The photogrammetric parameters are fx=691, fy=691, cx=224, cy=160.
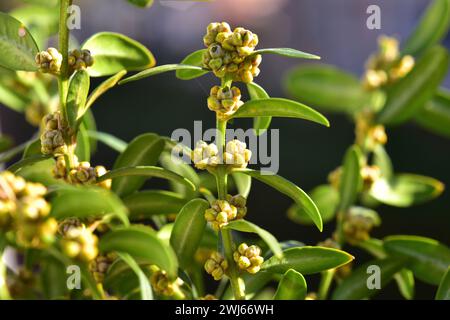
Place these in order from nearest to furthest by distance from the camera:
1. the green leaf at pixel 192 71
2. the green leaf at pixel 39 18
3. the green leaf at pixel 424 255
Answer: the green leaf at pixel 192 71
the green leaf at pixel 424 255
the green leaf at pixel 39 18

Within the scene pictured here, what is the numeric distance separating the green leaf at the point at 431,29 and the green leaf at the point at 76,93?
713 mm

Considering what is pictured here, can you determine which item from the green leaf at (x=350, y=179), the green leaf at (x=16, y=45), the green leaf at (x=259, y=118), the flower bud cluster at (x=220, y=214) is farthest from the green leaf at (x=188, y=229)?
the green leaf at (x=350, y=179)

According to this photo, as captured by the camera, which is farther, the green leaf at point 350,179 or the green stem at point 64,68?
the green leaf at point 350,179

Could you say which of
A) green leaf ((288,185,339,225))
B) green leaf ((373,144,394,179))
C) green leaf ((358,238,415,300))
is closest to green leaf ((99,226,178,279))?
green leaf ((358,238,415,300))

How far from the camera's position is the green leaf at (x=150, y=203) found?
0.90m

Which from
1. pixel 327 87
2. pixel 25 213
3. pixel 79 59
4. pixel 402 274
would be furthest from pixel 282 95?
pixel 25 213

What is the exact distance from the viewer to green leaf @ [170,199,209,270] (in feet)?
2.66

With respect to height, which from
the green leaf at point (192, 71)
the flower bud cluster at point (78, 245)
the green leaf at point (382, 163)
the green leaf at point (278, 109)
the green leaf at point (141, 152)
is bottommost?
the flower bud cluster at point (78, 245)

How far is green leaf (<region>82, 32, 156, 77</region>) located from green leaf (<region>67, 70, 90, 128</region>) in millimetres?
82

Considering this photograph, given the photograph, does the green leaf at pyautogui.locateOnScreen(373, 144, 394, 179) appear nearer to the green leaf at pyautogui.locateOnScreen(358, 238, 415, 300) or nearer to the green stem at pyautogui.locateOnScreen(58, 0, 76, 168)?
the green leaf at pyautogui.locateOnScreen(358, 238, 415, 300)

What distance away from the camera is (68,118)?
802 mm

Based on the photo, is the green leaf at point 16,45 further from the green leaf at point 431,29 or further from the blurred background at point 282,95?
the green leaf at point 431,29
